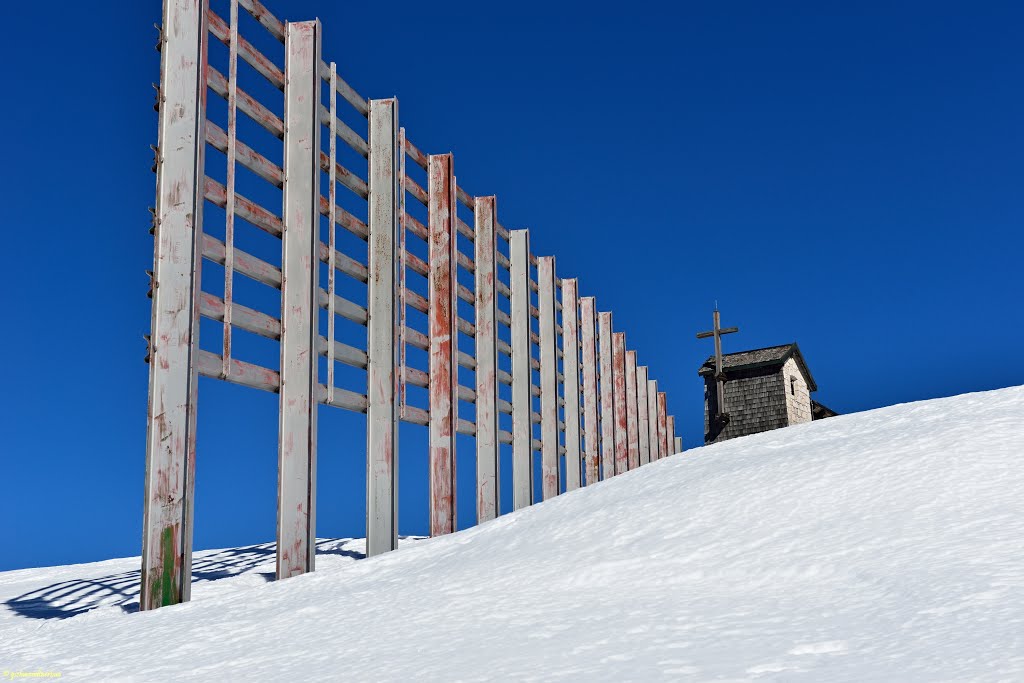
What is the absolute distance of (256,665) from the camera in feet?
13.8

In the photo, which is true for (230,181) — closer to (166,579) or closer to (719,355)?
(166,579)

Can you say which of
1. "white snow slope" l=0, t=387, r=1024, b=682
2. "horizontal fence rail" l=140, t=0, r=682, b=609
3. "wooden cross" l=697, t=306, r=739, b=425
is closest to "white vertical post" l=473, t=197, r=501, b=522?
"horizontal fence rail" l=140, t=0, r=682, b=609

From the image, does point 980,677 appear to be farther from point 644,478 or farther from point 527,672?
point 644,478

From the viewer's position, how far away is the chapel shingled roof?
27.7 meters

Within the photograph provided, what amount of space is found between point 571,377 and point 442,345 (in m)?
5.70

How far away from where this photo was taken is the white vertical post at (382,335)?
9.42 meters

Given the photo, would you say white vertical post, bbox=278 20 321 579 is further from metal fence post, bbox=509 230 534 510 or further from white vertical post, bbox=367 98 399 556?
metal fence post, bbox=509 230 534 510

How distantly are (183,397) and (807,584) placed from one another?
4.52 metres

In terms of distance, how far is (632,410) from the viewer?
2052cm

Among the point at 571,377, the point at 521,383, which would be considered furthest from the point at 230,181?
the point at 571,377

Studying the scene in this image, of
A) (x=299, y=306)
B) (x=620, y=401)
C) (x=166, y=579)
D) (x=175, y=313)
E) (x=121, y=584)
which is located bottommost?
(x=121, y=584)

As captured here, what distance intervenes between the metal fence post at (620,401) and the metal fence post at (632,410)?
214 mm

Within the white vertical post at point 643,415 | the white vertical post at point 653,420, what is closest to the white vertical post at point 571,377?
the white vertical post at point 643,415

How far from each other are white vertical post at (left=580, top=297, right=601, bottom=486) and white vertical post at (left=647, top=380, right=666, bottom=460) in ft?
14.6
